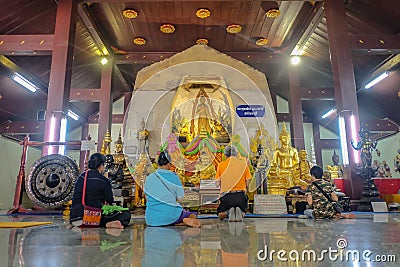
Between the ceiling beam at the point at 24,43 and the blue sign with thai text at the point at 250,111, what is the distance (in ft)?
15.4

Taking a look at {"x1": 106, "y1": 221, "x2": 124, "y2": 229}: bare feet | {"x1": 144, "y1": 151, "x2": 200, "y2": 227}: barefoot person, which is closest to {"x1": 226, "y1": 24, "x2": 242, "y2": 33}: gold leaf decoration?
{"x1": 144, "y1": 151, "x2": 200, "y2": 227}: barefoot person

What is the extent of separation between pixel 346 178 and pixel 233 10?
376 cm

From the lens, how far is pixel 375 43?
5516 mm

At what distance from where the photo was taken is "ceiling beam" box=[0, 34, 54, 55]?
528 centimetres

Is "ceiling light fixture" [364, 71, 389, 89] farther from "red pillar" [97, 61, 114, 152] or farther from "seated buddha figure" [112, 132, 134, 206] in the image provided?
"red pillar" [97, 61, 114, 152]

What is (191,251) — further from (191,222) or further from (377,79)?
(377,79)

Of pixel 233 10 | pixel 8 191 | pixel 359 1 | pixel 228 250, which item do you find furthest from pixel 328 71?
pixel 8 191

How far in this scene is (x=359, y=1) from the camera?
569 cm

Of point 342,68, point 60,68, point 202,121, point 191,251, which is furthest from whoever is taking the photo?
point 202,121

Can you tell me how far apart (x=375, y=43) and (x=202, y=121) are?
4205mm

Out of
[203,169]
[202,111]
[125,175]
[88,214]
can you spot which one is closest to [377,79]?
[202,111]

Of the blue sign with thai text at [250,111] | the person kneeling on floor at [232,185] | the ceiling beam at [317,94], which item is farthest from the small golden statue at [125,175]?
the ceiling beam at [317,94]

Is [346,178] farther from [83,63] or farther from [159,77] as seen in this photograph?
[83,63]

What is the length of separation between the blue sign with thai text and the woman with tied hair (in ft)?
19.8
